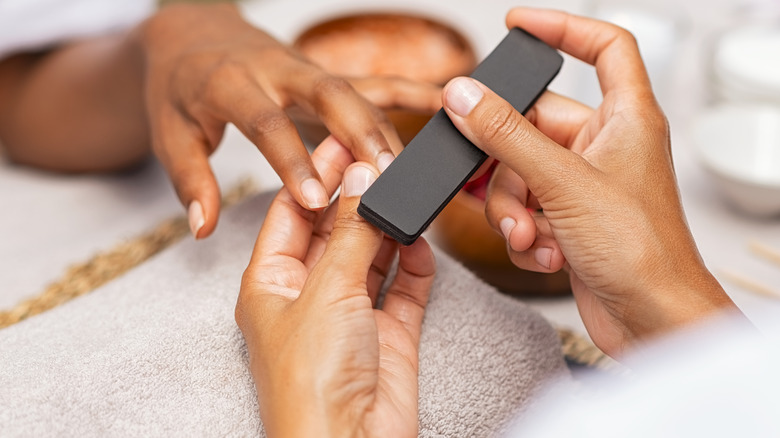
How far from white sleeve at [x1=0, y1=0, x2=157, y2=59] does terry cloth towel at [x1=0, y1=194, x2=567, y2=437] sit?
0.44 metres

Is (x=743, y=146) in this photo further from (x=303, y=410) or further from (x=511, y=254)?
(x=303, y=410)

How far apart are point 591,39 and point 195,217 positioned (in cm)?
34

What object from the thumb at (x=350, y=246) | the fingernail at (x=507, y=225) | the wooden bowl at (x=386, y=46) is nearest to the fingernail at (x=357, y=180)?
the thumb at (x=350, y=246)

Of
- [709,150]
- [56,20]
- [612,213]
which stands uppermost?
[612,213]

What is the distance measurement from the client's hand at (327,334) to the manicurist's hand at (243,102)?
31 millimetres

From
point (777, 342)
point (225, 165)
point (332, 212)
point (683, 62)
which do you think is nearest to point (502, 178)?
point (332, 212)

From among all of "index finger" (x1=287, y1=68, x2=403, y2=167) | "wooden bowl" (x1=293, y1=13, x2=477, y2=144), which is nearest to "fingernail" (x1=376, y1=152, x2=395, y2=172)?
"index finger" (x1=287, y1=68, x2=403, y2=167)

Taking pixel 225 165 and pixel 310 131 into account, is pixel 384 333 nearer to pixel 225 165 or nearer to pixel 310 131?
pixel 310 131

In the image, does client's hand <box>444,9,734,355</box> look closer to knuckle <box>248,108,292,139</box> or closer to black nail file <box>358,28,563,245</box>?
black nail file <box>358,28,563,245</box>

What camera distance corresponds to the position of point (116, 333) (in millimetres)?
450

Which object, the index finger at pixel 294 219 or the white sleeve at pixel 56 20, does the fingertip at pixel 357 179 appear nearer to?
the index finger at pixel 294 219

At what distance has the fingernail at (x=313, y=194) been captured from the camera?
17.8 inches

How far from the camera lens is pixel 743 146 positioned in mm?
807

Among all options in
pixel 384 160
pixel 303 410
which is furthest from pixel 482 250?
pixel 303 410
